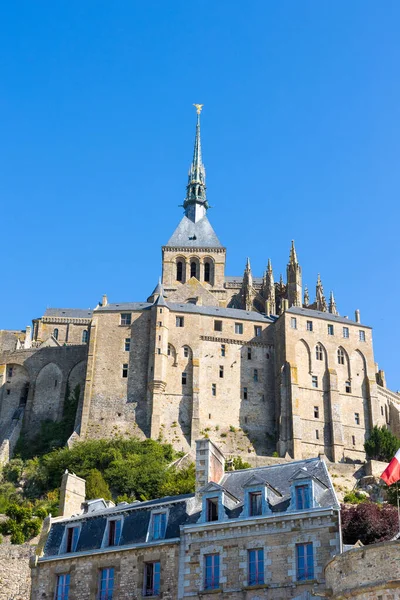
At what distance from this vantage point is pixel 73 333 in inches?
4102

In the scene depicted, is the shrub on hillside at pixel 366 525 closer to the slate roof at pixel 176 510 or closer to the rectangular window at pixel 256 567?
the slate roof at pixel 176 510

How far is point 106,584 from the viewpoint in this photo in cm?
3177

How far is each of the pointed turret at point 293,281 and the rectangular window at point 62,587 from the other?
6626 cm

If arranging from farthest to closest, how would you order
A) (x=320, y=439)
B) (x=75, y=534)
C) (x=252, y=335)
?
1. (x=252, y=335)
2. (x=320, y=439)
3. (x=75, y=534)

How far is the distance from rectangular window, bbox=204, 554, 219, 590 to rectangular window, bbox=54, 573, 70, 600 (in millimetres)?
5431

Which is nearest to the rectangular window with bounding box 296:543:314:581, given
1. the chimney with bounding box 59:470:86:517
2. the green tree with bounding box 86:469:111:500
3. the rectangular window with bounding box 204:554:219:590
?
the rectangular window with bounding box 204:554:219:590

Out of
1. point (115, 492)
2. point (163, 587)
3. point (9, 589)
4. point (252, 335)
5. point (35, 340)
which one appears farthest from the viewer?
point (35, 340)

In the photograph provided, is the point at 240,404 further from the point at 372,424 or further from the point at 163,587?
the point at 163,587

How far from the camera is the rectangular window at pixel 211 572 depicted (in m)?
30.2

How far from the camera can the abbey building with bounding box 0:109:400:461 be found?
262 feet

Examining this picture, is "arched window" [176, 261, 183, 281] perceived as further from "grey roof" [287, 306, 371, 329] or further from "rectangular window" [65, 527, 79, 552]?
"rectangular window" [65, 527, 79, 552]

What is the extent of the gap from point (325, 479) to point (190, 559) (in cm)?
544

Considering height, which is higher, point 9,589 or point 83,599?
point 9,589

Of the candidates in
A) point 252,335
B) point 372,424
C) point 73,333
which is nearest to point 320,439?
point 372,424
